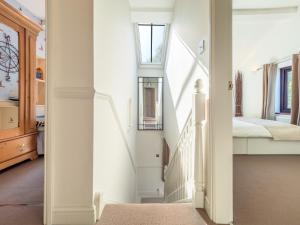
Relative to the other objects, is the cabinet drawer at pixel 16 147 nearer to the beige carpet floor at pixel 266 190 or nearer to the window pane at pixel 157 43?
the beige carpet floor at pixel 266 190

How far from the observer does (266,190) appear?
208cm

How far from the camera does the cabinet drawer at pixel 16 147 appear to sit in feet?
8.27

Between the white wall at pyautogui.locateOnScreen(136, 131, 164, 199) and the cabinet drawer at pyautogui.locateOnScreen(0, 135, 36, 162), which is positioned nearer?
the cabinet drawer at pyautogui.locateOnScreen(0, 135, 36, 162)

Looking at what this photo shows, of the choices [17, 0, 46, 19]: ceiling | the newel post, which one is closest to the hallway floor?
the newel post

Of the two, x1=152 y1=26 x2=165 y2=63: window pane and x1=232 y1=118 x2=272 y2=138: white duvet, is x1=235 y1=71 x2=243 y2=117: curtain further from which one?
x1=232 y1=118 x2=272 y2=138: white duvet

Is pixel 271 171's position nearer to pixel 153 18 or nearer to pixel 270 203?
pixel 270 203

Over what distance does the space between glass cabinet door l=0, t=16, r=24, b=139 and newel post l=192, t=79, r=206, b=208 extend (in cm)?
239

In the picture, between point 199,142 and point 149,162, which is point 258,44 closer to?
point 149,162

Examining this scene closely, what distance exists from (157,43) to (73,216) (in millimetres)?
4880

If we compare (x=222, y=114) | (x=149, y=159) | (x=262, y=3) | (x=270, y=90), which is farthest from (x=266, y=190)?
(x=149, y=159)

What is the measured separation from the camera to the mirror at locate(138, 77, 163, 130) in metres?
5.96

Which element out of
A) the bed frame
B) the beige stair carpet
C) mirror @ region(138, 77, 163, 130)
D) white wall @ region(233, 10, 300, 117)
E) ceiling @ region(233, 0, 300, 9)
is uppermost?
ceiling @ region(233, 0, 300, 9)

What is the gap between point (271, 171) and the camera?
2613 mm

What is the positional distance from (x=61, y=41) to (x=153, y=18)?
10.2ft
